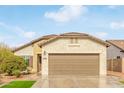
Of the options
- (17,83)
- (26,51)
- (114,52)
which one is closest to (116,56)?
(114,52)

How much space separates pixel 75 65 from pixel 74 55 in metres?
1.03

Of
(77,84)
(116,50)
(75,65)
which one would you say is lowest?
(77,84)

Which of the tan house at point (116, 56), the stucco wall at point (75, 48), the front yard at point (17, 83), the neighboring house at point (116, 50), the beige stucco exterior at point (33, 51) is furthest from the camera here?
the neighboring house at point (116, 50)

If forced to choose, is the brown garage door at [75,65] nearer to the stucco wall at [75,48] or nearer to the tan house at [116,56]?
the stucco wall at [75,48]

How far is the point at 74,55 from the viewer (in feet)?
106

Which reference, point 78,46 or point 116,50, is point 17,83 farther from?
point 116,50

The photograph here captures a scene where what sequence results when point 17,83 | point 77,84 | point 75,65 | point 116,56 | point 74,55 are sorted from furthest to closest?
point 116,56, point 74,55, point 75,65, point 17,83, point 77,84

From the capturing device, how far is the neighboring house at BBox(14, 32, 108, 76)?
105 ft

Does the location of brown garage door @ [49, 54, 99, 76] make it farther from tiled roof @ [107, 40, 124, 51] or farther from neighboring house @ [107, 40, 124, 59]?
tiled roof @ [107, 40, 124, 51]

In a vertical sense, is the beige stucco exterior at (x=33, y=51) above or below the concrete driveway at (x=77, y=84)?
above

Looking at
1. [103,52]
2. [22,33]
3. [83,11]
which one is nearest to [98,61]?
[103,52]

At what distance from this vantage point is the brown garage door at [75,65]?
105 feet

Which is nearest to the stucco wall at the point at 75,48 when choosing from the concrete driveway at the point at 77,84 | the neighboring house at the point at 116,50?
the concrete driveway at the point at 77,84


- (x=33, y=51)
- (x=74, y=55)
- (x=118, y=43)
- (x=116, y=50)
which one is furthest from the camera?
(x=118, y=43)
